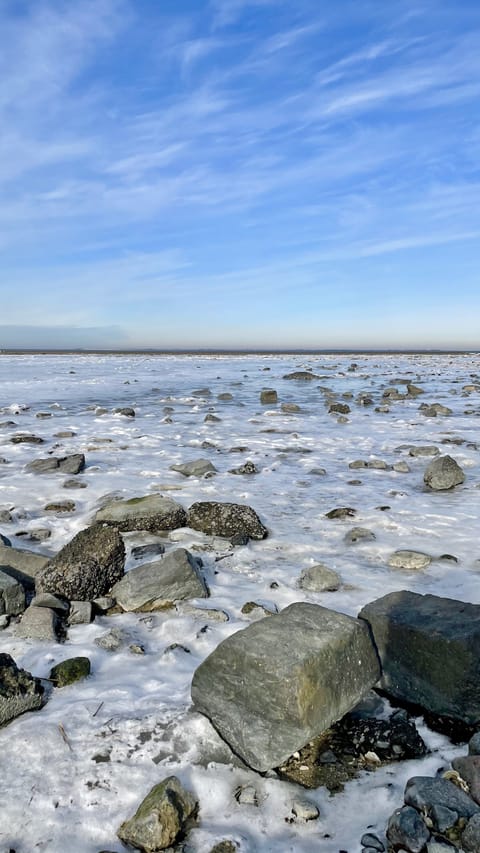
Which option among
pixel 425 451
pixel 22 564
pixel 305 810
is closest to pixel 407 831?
pixel 305 810

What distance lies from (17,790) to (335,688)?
5.34ft

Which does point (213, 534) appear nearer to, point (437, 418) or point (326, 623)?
point (326, 623)

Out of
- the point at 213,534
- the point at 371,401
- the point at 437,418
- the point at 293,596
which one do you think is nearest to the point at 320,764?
the point at 293,596

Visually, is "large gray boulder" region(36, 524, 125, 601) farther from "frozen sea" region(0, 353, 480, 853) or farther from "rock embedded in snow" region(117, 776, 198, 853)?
"rock embedded in snow" region(117, 776, 198, 853)

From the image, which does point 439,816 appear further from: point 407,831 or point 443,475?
point 443,475

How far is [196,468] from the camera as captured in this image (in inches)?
336

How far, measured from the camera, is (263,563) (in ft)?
17.4

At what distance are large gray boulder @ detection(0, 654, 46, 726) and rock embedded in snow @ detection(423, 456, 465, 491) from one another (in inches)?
238

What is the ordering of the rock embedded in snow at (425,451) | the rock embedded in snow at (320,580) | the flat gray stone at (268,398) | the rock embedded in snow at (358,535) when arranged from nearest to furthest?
1. the rock embedded in snow at (320,580)
2. the rock embedded in snow at (358,535)
3. the rock embedded in snow at (425,451)
4. the flat gray stone at (268,398)

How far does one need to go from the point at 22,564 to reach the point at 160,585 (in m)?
1.30

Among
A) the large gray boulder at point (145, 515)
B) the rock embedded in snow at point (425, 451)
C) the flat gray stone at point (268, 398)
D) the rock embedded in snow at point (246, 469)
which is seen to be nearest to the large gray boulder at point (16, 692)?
the large gray boulder at point (145, 515)

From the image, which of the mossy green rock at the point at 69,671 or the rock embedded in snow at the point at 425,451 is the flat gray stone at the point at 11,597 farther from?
the rock embedded in snow at the point at 425,451

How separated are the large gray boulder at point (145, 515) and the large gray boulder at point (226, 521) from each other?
0.18 metres

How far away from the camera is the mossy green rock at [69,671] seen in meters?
3.44
